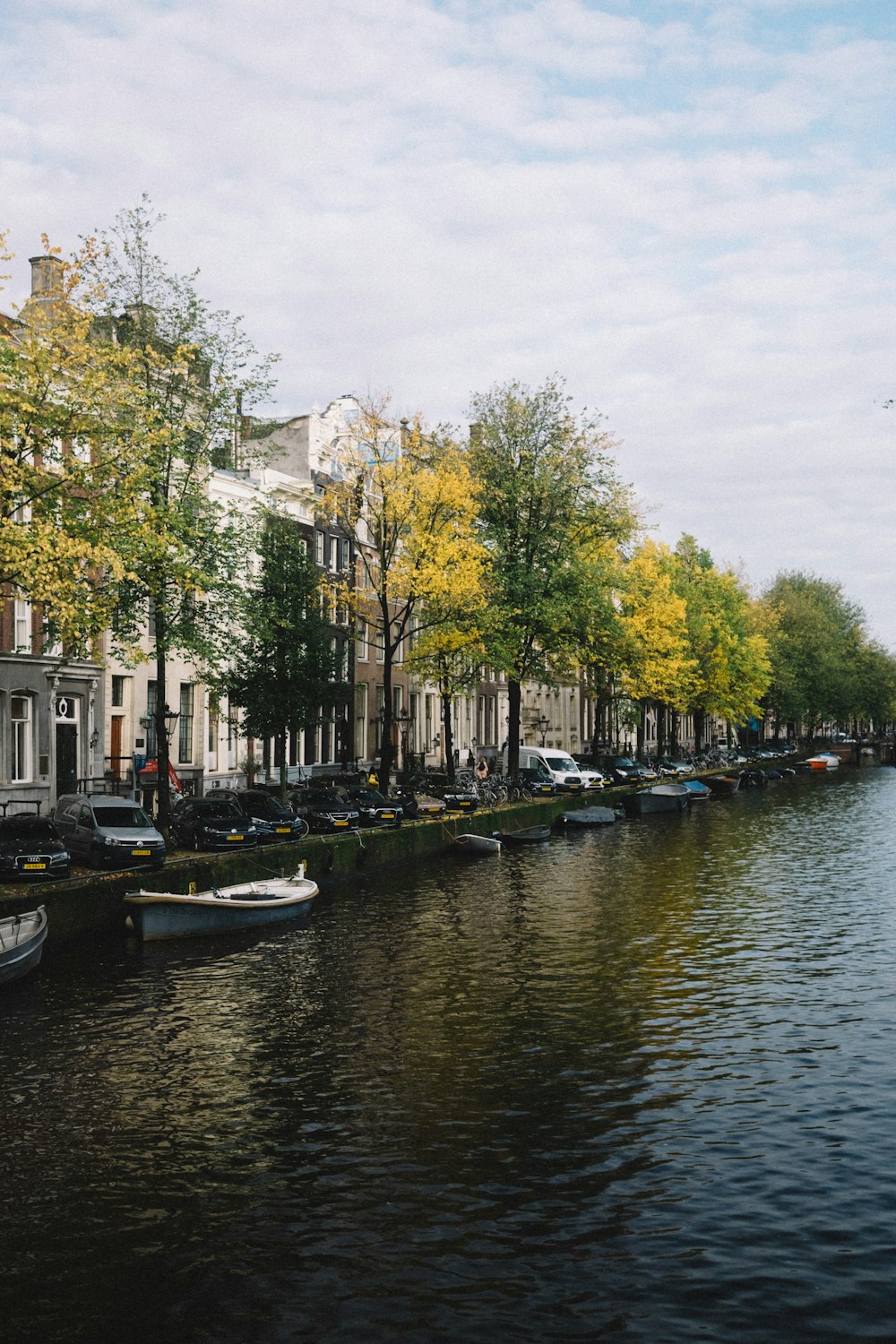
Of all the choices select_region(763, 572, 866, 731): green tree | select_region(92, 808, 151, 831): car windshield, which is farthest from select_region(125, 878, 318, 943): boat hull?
select_region(763, 572, 866, 731): green tree

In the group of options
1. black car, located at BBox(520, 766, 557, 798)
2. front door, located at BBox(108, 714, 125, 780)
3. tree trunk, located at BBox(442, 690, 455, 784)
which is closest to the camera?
front door, located at BBox(108, 714, 125, 780)

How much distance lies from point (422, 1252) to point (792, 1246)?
3583 millimetres

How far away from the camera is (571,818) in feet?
205

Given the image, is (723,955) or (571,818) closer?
(723,955)

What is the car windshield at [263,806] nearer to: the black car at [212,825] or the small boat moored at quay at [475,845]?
the black car at [212,825]

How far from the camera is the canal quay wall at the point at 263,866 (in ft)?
93.5

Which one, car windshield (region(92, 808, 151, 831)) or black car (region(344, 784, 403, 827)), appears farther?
black car (region(344, 784, 403, 827))

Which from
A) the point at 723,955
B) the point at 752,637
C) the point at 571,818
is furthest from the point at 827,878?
the point at 752,637

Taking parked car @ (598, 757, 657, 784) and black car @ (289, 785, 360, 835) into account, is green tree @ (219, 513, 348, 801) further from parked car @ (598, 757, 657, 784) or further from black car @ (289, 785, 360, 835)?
parked car @ (598, 757, 657, 784)

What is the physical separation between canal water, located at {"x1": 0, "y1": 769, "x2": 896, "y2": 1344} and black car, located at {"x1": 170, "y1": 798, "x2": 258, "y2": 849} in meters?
7.47

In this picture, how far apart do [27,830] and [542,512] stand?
3593 centimetres

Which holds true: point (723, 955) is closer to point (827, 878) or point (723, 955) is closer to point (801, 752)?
point (827, 878)

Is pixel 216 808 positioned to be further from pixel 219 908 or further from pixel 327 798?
pixel 219 908

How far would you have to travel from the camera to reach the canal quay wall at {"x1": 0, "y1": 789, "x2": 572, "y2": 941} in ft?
93.5
